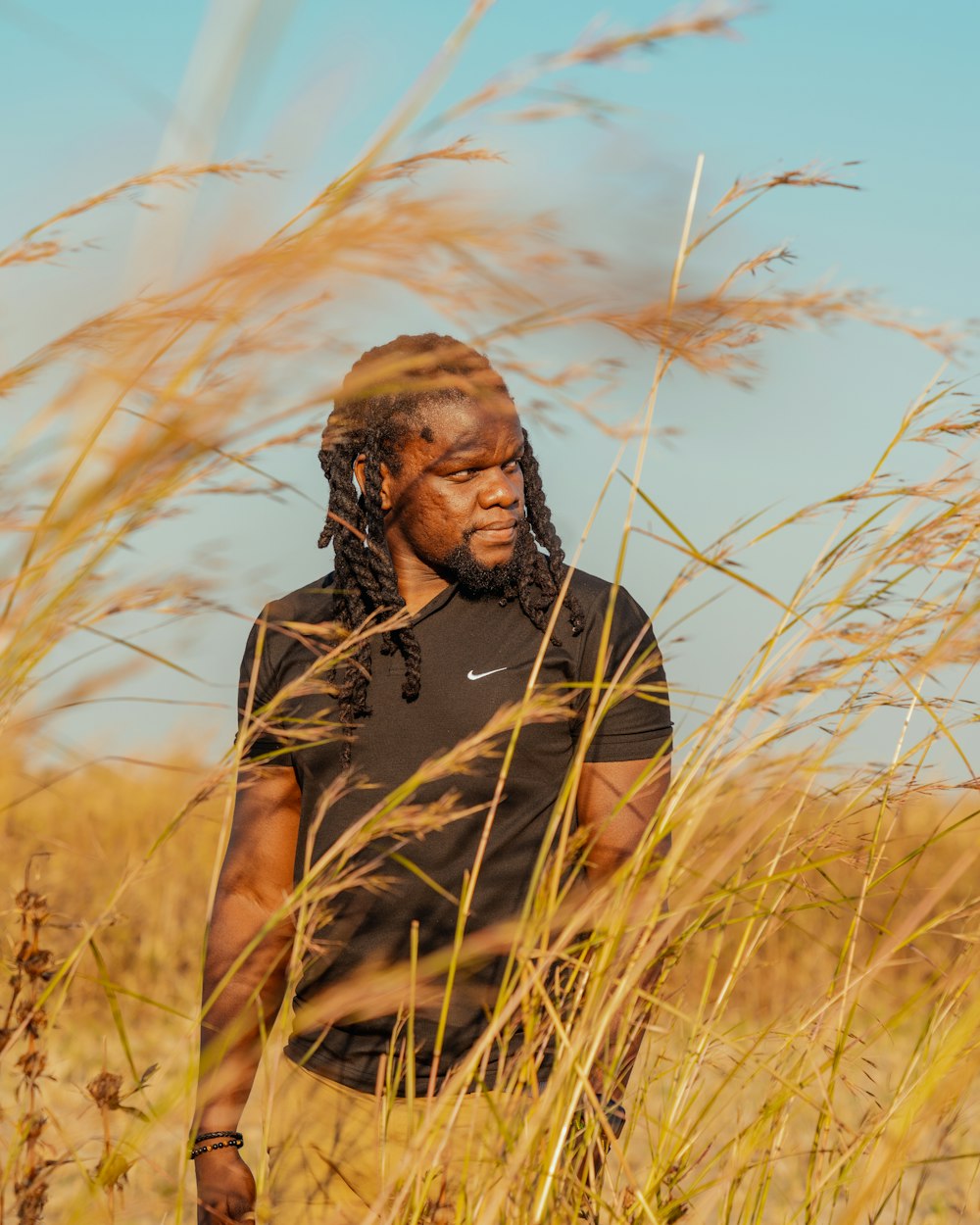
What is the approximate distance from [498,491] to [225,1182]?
1.31 meters

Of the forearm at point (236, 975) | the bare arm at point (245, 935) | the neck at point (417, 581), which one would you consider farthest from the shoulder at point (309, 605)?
the forearm at point (236, 975)

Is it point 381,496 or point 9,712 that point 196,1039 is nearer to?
point 9,712

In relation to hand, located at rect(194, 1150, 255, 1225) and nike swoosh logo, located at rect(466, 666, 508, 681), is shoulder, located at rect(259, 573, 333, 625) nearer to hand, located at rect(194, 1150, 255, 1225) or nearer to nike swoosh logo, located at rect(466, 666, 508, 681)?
nike swoosh logo, located at rect(466, 666, 508, 681)

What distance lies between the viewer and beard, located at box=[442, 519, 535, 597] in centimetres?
252

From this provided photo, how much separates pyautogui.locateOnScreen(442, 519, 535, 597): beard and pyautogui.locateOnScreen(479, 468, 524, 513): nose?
54 mm

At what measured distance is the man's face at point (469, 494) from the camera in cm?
249

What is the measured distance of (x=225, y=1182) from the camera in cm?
217

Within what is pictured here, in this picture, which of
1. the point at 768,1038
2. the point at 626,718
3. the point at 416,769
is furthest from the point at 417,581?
the point at 768,1038

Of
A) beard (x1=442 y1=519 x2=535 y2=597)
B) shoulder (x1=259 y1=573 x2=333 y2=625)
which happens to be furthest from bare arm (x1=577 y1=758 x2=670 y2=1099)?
shoulder (x1=259 y1=573 x2=333 y2=625)

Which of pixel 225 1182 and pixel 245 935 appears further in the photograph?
pixel 245 935

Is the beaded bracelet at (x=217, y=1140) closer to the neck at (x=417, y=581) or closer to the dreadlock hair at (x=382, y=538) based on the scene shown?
the dreadlock hair at (x=382, y=538)

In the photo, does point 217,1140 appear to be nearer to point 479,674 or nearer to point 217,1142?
point 217,1142

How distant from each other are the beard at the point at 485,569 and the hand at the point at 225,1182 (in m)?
1.12

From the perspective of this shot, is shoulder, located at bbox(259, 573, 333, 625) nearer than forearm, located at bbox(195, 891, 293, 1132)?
No
